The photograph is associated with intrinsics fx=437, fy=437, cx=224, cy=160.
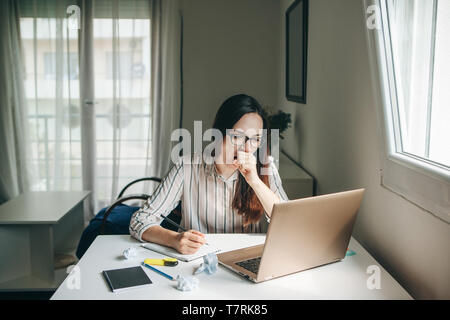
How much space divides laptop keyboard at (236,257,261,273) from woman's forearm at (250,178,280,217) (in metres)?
0.38

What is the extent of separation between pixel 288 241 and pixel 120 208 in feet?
5.56

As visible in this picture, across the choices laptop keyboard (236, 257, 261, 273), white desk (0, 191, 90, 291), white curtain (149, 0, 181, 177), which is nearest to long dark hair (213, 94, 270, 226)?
laptop keyboard (236, 257, 261, 273)

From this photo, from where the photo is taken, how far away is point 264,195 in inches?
67.7

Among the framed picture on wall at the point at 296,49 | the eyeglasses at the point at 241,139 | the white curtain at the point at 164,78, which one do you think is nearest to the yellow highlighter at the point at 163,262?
the eyeglasses at the point at 241,139

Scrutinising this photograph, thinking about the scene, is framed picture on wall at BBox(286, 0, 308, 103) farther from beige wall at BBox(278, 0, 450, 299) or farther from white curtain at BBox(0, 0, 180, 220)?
white curtain at BBox(0, 0, 180, 220)

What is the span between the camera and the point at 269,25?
12.8ft

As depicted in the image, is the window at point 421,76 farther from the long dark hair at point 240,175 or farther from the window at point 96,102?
the window at point 96,102

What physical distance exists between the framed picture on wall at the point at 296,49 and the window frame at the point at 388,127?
1114mm

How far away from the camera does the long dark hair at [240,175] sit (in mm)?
1760

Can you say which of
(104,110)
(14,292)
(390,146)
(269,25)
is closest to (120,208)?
(14,292)

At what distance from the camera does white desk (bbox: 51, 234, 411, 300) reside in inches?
44.4

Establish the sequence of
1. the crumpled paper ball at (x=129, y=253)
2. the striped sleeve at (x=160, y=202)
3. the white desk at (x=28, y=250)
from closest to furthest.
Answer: the crumpled paper ball at (x=129, y=253) < the striped sleeve at (x=160, y=202) < the white desk at (x=28, y=250)

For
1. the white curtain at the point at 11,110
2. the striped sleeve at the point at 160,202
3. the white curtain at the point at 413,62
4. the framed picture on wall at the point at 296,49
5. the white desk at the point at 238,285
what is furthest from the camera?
the white curtain at the point at 11,110

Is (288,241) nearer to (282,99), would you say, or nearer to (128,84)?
(282,99)
